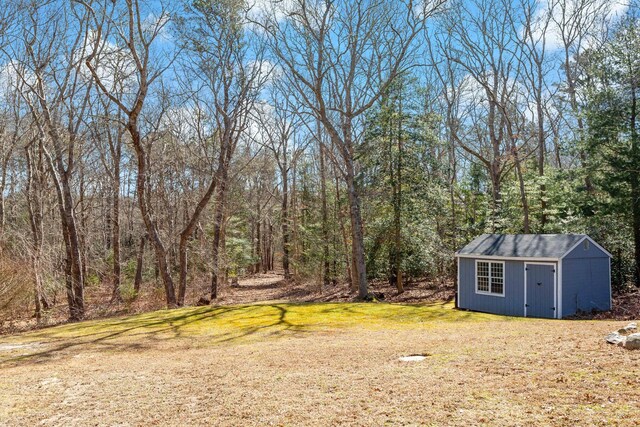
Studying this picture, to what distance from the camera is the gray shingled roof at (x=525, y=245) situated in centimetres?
1455

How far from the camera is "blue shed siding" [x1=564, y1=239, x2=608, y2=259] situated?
1449cm


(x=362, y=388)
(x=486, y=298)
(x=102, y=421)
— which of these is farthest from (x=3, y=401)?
(x=486, y=298)

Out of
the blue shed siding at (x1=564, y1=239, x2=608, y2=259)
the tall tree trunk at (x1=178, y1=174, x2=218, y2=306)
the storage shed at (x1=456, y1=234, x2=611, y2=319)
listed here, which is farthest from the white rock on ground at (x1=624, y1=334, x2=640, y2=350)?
the tall tree trunk at (x1=178, y1=174, x2=218, y2=306)

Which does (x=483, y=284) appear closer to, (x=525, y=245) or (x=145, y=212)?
(x=525, y=245)

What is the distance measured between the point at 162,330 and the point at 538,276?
11234 millimetres

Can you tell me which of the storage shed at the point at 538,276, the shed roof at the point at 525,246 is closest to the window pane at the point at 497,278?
the storage shed at the point at 538,276

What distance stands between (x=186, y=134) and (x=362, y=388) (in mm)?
23234

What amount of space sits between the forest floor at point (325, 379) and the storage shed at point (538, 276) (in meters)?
4.82

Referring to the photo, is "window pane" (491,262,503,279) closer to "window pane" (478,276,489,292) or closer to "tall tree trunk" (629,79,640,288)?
"window pane" (478,276,489,292)

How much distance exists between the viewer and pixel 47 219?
77.6 feet

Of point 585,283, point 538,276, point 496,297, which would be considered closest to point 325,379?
point 538,276

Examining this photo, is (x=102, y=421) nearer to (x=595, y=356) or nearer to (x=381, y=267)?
(x=595, y=356)

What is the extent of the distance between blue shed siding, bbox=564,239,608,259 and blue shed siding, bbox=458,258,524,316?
1.49 m

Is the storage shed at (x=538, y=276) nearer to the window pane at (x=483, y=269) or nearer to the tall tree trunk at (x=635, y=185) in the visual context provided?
the window pane at (x=483, y=269)
